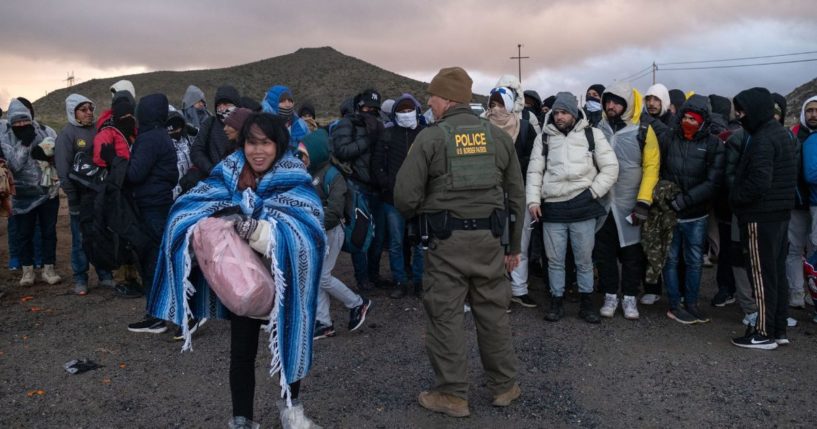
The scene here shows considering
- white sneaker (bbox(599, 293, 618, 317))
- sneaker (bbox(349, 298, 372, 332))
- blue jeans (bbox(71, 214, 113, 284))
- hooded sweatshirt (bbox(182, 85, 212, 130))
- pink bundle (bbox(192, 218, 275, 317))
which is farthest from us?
hooded sweatshirt (bbox(182, 85, 212, 130))

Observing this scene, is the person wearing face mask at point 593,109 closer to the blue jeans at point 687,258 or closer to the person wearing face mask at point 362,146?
the blue jeans at point 687,258

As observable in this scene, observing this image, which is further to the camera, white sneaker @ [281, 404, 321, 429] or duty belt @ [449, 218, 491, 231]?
duty belt @ [449, 218, 491, 231]

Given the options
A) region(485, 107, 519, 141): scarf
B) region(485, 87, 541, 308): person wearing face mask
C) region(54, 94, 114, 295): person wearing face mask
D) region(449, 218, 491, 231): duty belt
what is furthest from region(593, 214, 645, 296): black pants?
region(54, 94, 114, 295): person wearing face mask

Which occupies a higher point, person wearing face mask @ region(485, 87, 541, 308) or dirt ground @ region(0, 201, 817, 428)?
person wearing face mask @ region(485, 87, 541, 308)

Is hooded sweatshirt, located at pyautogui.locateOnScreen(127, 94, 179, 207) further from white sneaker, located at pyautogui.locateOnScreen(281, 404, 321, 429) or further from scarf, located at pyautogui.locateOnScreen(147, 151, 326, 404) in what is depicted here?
white sneaker, located at pyautogui.locateOnScreen(281, 404, 321, 429)

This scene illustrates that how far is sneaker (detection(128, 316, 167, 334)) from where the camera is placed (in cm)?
576

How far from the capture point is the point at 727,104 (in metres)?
8.55

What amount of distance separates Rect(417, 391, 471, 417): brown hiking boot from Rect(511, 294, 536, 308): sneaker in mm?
2575

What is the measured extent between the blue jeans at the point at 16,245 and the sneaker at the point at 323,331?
4298 mm

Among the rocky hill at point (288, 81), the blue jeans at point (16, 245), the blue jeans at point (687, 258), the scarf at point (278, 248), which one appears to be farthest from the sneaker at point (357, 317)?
the rocky hill at point (288, 81)

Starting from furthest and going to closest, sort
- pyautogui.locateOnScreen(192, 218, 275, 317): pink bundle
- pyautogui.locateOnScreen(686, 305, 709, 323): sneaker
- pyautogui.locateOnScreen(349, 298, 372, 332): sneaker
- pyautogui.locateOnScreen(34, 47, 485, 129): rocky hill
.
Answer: pyautogui.locateOnScreen(34, 47, 485, 129): rocky hill → pyautogui.locateOnScreen(686, 305, 709, 323): sneaker → pyautogui.locateOnScreen(349, 298, 372, 332): sneaker → pyautogui.locateOnScreen(192, 218, 275, 317): pink bundle

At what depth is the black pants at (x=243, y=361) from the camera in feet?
11.0

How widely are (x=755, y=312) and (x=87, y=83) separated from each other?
68.0 meters

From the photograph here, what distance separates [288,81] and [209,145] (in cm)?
6487
